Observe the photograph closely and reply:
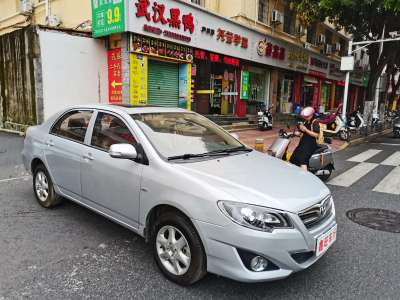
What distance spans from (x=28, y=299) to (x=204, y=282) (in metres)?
1.47

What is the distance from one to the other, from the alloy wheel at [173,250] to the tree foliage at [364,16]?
11.2 meters

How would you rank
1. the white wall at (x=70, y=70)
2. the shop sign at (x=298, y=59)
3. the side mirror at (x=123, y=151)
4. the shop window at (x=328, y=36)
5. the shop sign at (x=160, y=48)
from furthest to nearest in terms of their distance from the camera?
the shop window at (x=328, y=36)
the shop sign at (x=298, y=59)
the shop sign at (x=160, y=48)
the white wall at (x=70, y=70)
the side mirror at (x=123, y=151)

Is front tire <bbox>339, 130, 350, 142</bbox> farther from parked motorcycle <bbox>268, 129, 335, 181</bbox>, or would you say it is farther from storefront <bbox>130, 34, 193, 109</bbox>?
parked motorcycle <bbox>268, 129, 335, 181</bbox>

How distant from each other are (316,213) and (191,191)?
1.13m

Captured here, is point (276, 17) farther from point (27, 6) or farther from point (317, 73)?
point (27, 6)

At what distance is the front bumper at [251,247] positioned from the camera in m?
2.44

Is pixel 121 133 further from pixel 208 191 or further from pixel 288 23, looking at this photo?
pixel 288 23

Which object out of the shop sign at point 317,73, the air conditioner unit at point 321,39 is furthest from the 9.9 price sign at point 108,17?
the air conditioner unit at point 321,39

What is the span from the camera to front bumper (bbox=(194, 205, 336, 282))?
8.01 feet

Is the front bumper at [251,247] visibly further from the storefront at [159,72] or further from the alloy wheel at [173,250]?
the storefront at [159,72]

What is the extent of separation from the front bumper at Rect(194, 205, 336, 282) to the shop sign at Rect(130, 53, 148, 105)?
905cm

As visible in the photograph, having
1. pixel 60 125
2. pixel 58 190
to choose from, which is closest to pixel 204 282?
pixel 58 190

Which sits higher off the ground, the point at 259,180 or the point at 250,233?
the point at 259,180

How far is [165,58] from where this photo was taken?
466 inches
